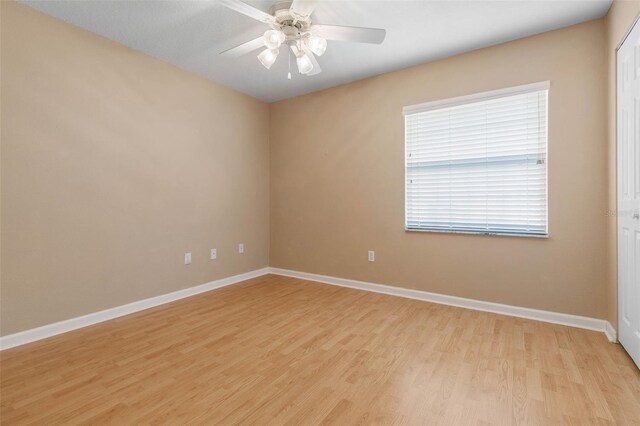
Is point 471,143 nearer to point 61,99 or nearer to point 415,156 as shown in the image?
point 415,156

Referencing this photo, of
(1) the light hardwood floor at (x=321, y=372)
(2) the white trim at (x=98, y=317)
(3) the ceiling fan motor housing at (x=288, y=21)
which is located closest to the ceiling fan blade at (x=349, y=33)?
(3) the ceiling fan motor housing at (x=288, y=21)

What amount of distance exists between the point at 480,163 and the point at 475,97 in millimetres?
641

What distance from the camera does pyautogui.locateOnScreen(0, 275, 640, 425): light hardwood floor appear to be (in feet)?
5.05

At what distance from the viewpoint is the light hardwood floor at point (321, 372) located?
1540mm

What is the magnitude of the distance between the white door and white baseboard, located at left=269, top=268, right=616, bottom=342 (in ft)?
1.03

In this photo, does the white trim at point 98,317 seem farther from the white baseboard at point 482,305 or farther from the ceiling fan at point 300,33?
the ceiling fan at point 300,33

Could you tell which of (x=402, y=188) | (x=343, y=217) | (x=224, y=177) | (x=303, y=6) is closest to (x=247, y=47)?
(x=303, y=6)

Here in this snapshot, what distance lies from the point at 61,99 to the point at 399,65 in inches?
124

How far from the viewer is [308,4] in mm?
1864

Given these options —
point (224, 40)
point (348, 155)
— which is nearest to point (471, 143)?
point (348, 155)

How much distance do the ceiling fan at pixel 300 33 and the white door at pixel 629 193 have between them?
162 cm

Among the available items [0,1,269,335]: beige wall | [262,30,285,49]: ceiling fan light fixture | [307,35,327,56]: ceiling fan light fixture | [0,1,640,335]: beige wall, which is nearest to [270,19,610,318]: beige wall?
[0,1,640,335]: beige wall

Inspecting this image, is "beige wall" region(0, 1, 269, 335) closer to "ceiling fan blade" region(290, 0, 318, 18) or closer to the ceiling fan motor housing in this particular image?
the ceiling fan motor housing

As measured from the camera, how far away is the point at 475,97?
118 inches
